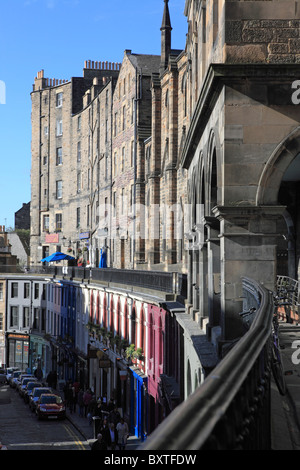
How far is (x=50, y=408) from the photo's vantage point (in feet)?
128

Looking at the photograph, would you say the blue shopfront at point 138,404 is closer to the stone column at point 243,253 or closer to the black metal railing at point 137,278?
the black metal railing at point 137,278

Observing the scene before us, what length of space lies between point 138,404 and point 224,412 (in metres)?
29.6

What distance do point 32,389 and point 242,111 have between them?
3761 cm

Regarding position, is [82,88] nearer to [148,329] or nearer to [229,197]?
[148,329]

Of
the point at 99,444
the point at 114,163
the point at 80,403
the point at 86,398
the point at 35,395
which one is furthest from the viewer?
the point at 114,163

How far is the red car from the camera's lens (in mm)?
38969

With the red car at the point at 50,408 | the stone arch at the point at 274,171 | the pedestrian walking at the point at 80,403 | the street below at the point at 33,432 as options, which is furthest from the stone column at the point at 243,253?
A: the pedestrian walking at the point at 80,403

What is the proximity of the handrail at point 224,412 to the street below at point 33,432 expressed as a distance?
85.9 ft

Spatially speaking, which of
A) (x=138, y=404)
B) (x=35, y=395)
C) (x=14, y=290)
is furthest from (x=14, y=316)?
(x=138, y=404)

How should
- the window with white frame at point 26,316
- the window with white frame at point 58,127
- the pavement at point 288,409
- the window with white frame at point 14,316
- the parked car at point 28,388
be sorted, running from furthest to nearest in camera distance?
1. the window with white frame at point 58,127
2. the window with white frame at point 14,316
3. the window with white frame at point 26,316
4. the parked car at point 28,388
5. the pavement at point 288,409

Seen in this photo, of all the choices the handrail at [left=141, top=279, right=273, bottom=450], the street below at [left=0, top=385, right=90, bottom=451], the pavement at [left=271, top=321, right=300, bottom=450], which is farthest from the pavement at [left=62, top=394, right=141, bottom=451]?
the handrail at [left=141, top=279, right=273, bottom=450]

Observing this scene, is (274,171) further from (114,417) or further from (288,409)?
(114,417)

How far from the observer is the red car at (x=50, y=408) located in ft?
128
